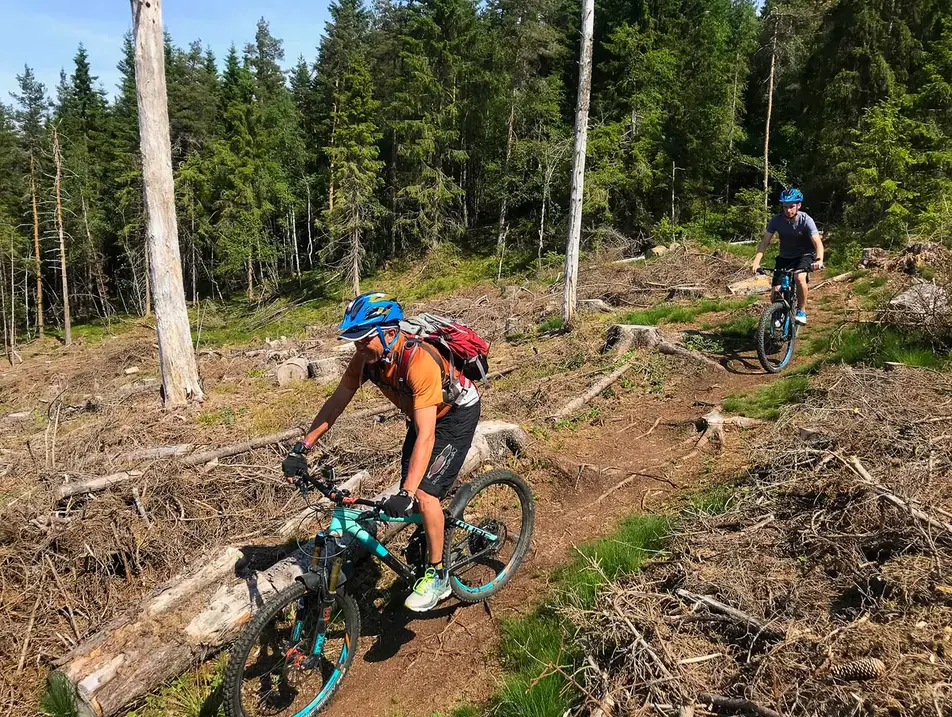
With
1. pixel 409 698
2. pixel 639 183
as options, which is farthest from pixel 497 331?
pixel 639 183

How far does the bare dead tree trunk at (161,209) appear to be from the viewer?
31.2ft

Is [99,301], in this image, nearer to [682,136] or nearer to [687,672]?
[682,136]

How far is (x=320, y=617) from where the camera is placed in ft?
12.1

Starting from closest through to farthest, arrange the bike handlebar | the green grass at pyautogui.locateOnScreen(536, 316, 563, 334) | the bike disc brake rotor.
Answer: the bike handlebar < the bike disc brake rotor < the green grass at pyautogui.locateOnScreen(536, 316, 563, 334)

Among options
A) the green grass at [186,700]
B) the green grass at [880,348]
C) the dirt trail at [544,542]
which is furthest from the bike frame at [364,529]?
the green grass at [880,348]

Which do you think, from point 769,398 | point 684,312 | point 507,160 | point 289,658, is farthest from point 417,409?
point 507,160

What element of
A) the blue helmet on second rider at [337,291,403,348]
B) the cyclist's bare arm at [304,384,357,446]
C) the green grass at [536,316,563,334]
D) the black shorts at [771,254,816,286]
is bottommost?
the green grass at [536,316,563,334]

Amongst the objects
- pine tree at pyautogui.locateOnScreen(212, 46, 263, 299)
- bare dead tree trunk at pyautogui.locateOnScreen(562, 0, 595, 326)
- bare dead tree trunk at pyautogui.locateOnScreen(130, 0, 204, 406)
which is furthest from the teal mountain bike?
pine tree at pyautogui.locateOnScreen(212, 46, 263, 299)

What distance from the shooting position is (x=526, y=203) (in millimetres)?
33750

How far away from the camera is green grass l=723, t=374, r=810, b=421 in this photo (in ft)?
21.5

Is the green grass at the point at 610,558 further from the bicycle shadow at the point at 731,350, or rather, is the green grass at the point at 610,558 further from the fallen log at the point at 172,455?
the bicycle shadow at the point at 731,350

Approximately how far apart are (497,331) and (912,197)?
487 inches

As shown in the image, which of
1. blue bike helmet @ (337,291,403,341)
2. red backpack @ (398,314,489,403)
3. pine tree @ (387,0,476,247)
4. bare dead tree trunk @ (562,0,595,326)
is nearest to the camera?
blue bike helmet @ (337,291,403,341)

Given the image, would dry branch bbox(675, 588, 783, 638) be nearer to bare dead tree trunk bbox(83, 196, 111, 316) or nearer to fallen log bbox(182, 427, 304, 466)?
fallen log bbox(182, 427, 304, 466)
